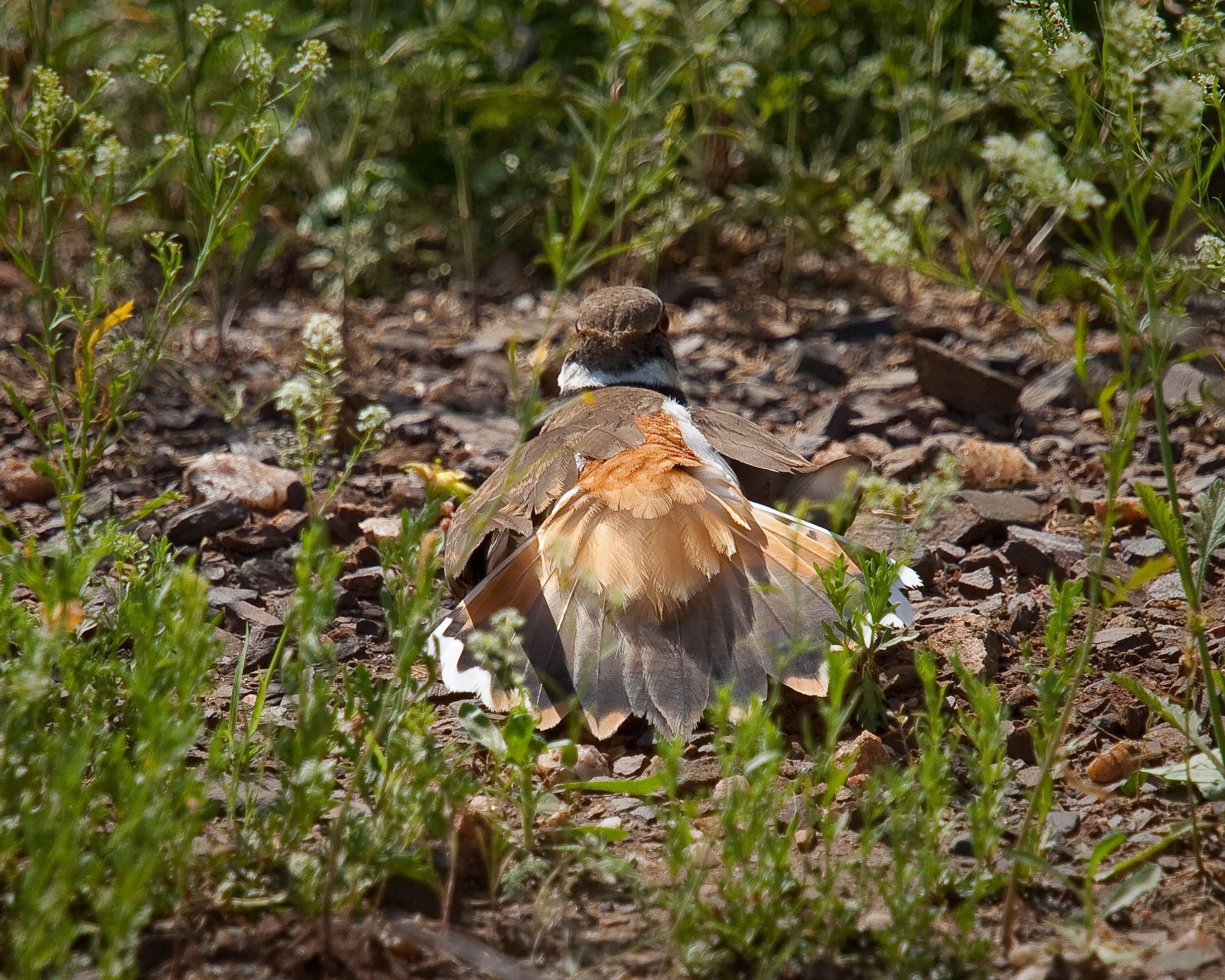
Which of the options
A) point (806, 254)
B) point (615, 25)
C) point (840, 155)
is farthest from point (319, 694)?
point (840, 155)

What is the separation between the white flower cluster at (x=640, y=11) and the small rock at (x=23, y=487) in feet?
8.99

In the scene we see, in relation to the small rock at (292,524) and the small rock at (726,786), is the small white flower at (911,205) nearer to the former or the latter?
the small rock at (726,786)

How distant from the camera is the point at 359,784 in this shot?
257 centimetres

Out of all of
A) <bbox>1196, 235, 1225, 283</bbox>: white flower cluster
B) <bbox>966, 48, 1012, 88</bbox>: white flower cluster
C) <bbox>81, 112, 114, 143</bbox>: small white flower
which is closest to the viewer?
<bbox>1196, 235, 1225, 283</bbox>: white flower cluster

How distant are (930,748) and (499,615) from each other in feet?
3.23

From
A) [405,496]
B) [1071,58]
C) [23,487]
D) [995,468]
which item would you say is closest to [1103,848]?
[1071,58]

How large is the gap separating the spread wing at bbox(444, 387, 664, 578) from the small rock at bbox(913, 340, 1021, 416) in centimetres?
166

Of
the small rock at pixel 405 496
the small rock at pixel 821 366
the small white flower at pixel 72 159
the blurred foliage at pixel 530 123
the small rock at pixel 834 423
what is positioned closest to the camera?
the small white flower at pixel 72 159

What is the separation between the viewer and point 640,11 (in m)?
3.88

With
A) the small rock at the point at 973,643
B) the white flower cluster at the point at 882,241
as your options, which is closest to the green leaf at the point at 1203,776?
the small rock at the point at 973,643

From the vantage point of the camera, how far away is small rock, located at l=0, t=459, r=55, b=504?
466 cm

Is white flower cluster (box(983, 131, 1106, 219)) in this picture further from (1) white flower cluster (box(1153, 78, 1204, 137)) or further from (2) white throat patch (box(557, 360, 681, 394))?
(2) white throat patch (box(557, 360, 681, 394))

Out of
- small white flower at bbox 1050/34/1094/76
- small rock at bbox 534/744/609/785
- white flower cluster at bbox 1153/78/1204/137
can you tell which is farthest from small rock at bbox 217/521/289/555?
white flower cluster at bbox 1153/78/1204/137

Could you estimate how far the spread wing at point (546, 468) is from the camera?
3.74 m
